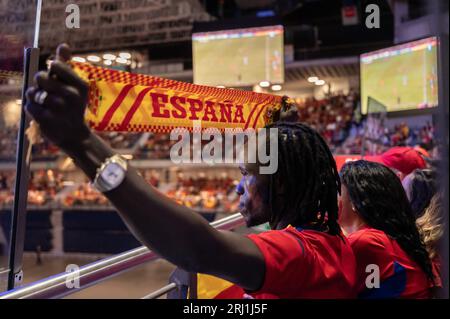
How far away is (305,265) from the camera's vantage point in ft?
3.13

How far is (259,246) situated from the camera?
89cm

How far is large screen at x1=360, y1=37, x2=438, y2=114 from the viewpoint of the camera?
7.06 m

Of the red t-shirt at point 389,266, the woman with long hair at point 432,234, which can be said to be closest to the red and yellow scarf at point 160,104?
the red t-shirt at point 389,266

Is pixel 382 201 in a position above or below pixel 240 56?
below

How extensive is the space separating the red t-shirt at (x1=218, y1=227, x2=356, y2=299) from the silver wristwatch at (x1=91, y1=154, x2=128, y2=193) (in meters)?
0.31

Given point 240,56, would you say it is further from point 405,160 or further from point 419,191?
point 419,191

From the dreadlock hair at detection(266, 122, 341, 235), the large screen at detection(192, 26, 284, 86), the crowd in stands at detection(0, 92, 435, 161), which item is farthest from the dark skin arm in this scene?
the crowd in stands at detection(0, 92, 435, 161)

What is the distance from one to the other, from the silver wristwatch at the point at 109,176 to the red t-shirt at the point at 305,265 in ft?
1.01

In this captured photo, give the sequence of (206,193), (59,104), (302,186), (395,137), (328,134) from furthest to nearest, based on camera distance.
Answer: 1. (328,134)
2. (206,193)
3. (395,137)
4. (302,186)
5. (59,104)

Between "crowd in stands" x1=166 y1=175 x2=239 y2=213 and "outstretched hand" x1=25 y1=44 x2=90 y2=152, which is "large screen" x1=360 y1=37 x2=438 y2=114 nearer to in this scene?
"crowd in stands" x1=166 y1=175 x2=239 y2=213

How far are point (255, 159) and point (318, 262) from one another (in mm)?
301

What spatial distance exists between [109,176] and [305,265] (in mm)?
471

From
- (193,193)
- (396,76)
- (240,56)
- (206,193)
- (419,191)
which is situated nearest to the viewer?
(419,191)

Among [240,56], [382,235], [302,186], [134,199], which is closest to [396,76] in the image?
[240,56]
